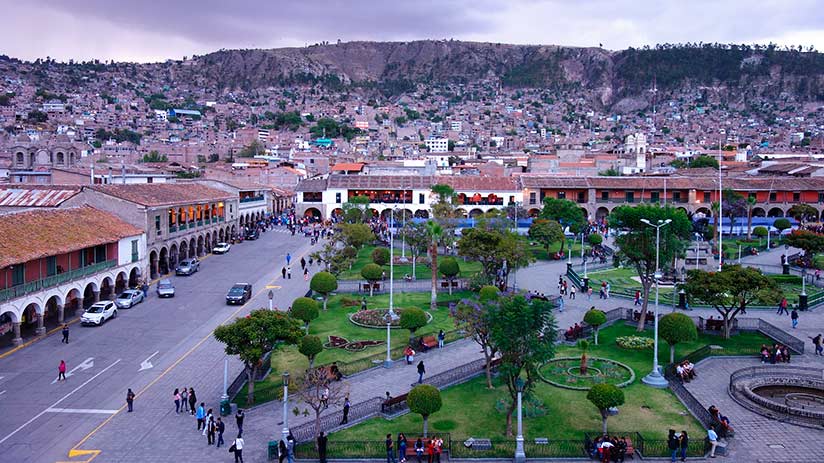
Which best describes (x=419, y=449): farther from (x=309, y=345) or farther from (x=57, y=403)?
(x=57, y=403)

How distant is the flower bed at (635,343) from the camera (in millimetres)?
24094

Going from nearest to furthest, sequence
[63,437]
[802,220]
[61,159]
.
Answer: [63,437], [802,220], [61,159]

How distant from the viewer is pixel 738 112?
7751 inches

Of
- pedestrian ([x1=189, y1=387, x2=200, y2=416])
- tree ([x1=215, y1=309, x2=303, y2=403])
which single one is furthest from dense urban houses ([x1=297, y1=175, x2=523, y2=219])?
pedestrian ([x1=189, y1=387, x2=200, y2=416])

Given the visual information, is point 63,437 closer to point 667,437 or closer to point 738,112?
point 667,437

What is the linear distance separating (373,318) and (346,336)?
2540 mm

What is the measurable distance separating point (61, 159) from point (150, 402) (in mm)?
63897

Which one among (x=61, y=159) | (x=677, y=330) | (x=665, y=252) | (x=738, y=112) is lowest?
(x=677, y=330)

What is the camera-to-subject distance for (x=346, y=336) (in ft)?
84.7

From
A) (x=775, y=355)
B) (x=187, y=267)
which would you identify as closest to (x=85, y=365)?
(x=187, y=267)

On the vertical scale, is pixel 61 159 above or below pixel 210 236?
above

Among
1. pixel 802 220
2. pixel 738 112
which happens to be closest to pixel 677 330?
pixel 802 220

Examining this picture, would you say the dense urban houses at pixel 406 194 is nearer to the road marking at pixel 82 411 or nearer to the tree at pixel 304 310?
the tree at pixel 304 310

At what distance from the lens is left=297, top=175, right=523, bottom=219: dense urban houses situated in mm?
65312
